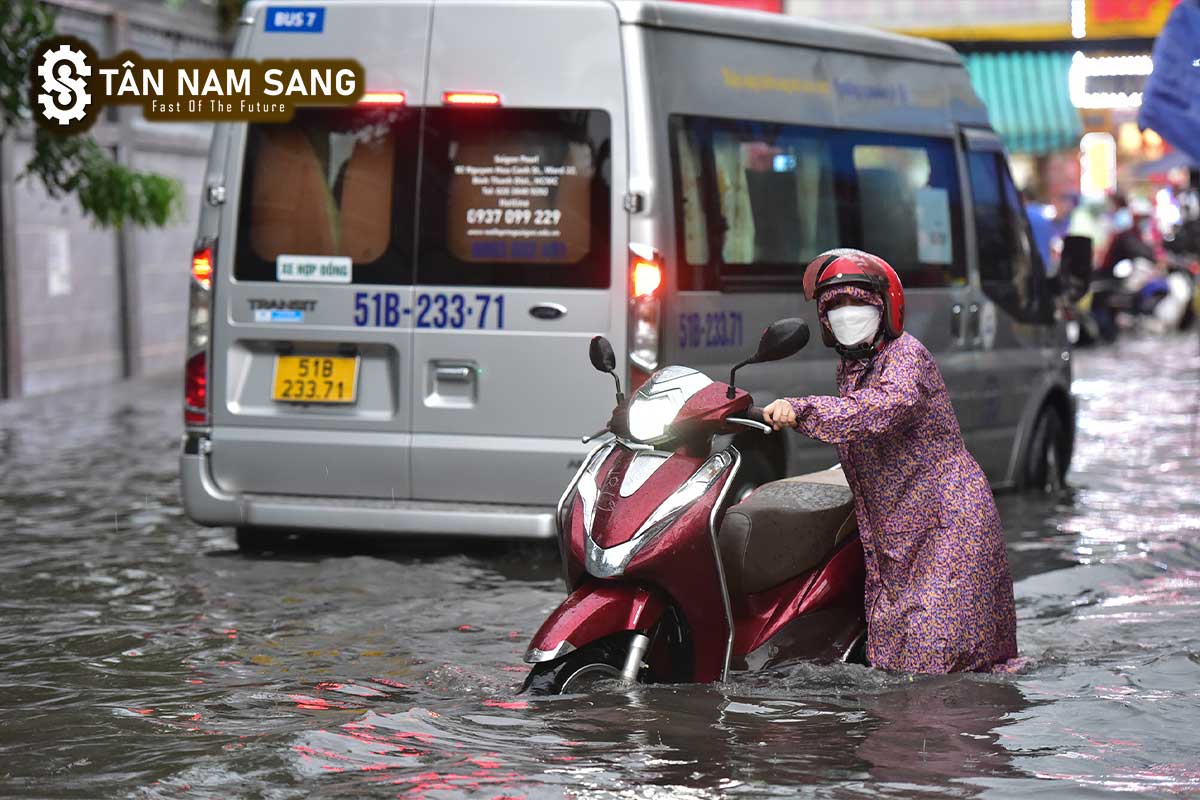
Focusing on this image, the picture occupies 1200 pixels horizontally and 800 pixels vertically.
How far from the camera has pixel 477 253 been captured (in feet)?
29.6

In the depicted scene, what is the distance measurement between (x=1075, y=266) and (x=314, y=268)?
418 centimetres

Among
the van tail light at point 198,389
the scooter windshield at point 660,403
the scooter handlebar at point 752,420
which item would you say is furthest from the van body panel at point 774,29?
the scooter handlebar at point 752,420

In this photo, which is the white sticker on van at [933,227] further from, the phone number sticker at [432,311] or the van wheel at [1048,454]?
the phone number sticker at [432,311]

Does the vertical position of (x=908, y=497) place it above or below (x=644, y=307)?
below

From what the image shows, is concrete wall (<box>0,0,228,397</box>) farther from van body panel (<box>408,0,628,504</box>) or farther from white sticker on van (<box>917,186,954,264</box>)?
van body panel (<box>408,0,628,504</box>)

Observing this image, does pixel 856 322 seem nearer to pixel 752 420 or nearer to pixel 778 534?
pixel 752 420

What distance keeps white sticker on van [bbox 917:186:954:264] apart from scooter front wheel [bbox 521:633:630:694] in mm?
4931

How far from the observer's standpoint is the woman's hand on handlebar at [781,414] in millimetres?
5898

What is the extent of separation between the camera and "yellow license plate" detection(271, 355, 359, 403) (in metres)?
9.20

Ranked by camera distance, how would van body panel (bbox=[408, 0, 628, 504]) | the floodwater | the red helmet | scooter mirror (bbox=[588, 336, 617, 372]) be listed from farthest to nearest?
van body panel (bbox=[408, 0, 628, 504]) → scooter mirror (bbox=[588, 336, 617, 372]) → the red helmet → the floodwater

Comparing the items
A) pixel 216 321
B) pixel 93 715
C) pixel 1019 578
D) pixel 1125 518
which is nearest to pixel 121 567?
pixel 216 321

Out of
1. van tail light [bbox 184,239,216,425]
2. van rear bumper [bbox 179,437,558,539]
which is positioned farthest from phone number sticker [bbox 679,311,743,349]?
van tail light [bbox 184,239,216,425]

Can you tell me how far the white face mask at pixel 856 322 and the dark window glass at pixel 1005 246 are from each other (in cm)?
495

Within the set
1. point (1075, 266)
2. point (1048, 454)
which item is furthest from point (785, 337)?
point (1048, 454)
